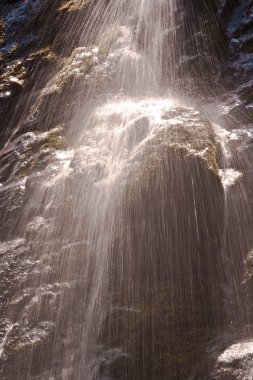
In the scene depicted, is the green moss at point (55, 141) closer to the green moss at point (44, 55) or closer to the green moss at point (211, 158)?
the green moss at point (211, 158)

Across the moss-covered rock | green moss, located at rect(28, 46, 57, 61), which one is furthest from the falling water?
the moss-covered rock

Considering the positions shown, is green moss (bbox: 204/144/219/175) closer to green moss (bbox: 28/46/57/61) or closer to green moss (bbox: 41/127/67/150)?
green moss (bbox: 41/127/67/150)

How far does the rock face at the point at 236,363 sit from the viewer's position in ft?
19.7

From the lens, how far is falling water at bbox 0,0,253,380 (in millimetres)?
6812

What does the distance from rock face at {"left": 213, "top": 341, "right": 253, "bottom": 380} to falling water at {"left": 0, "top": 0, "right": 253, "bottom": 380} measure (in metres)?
0.24

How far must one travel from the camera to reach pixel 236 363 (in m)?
6.14

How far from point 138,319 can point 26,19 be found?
13468mm

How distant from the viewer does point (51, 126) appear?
454 inches

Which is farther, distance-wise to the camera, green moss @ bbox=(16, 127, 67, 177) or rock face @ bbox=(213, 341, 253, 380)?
green moss @ bbox=(16, 127, 67, 177)

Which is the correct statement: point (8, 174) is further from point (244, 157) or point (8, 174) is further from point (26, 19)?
point (26, 19)

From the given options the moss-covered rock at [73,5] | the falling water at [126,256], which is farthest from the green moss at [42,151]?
the moss-covered rock at [73,5]

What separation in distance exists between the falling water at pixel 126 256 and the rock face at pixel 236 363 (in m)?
0.24

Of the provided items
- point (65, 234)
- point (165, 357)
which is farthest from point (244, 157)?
point (165, 357)

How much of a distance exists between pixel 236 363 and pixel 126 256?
7.89 ft
